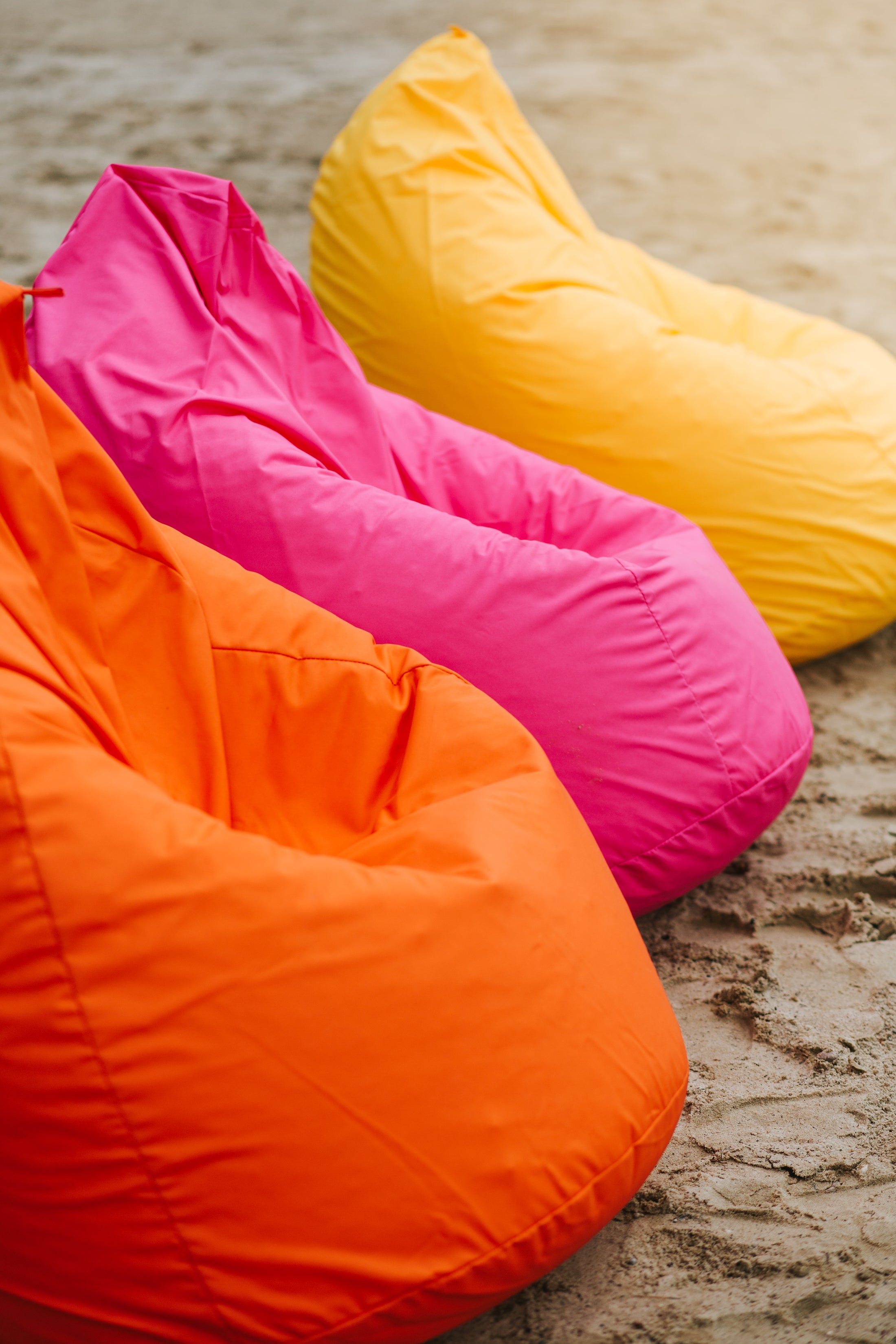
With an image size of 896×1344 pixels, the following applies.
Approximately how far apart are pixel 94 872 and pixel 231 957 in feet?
0.36

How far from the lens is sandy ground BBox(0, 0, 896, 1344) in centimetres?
99

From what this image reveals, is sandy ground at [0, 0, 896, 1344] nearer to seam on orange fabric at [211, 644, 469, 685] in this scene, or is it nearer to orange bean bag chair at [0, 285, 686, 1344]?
orange bean bag chair at [0, 285, 686, 1344]

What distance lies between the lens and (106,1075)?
2.44ft

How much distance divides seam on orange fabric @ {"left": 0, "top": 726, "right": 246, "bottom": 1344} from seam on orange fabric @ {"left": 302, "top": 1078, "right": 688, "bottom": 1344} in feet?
0.26

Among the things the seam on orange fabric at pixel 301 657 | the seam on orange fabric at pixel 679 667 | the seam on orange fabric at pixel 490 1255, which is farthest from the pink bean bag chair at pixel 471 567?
the seam on orange fabric at pixel 490 1255

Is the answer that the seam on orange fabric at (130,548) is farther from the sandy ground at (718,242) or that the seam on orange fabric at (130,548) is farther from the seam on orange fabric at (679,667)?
the sandy ground at (718,242)

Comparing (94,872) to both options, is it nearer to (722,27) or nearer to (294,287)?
(294,287)

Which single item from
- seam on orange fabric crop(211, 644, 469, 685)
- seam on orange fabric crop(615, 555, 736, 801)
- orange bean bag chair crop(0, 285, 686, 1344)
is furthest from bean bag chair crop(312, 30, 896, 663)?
orange bean bag chair crop(0, 285, 686, 1344)

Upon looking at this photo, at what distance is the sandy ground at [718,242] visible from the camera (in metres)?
0.99

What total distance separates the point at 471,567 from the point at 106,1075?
68cm

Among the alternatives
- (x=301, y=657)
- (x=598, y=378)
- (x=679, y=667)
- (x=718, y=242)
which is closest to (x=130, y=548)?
(x=301, y=657)

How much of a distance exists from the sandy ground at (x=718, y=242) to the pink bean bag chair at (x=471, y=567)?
0.20 meters

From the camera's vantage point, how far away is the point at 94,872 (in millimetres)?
757

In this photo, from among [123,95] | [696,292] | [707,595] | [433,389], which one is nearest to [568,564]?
[707,595]
